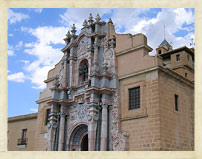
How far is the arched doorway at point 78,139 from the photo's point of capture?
17375mm

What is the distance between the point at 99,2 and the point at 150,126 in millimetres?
7479

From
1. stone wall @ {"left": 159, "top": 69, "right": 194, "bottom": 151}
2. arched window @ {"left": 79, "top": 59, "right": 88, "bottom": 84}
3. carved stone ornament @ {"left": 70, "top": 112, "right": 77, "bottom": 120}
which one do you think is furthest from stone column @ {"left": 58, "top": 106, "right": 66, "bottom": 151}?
stone wall @ {"left": 159, "top": 69, "right": 194, "bottom": 151}

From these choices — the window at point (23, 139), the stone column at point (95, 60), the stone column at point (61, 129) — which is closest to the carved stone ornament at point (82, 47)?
the stone column at point (95, 60)

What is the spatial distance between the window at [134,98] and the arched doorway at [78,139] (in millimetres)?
3637

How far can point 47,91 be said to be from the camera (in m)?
21.1

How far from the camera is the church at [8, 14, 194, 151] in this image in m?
14.2

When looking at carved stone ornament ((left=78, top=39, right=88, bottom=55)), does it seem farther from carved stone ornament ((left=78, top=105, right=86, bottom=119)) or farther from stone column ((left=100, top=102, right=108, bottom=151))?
stone column ((left=100, top=102, right=108, bottom=151))

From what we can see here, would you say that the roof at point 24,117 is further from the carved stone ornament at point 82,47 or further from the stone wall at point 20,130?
the carved stone ornament at point 82,47

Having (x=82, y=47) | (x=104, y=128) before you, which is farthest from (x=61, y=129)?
(x=82, y=47)

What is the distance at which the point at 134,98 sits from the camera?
15.1 metres

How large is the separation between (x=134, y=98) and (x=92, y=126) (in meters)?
2.70

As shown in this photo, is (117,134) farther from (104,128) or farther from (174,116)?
(174,116)
